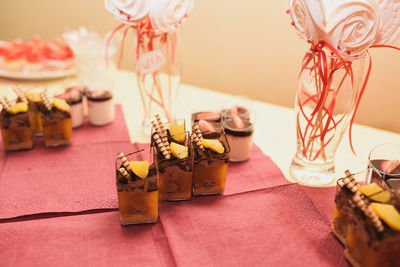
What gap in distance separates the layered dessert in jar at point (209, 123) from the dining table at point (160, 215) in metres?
0.15

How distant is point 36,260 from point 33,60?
1.16 meters

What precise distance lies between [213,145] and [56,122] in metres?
0.57

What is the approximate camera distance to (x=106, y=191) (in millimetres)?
1134


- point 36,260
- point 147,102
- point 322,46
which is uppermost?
point 322,46

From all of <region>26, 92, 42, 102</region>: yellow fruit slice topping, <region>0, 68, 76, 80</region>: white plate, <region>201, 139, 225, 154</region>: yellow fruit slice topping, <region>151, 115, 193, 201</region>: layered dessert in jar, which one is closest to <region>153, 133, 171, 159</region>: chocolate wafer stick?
<region>151, 115, 193, 201</region>: layered dessert in jar

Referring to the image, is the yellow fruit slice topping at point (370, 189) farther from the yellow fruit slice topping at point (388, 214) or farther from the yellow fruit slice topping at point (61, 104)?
the yellow fruit slice topping at point (61, 104)

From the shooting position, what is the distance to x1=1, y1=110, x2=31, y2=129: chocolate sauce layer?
1267mm

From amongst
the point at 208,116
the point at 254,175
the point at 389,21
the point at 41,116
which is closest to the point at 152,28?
the point at 208,116

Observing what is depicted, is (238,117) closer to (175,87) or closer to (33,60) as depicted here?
(175,87)

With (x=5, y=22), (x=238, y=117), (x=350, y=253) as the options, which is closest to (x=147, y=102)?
(x=238, y=117)

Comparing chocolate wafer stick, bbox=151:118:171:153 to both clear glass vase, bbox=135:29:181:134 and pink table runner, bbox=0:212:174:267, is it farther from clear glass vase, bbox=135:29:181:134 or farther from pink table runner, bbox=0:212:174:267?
clear glass vase, bbox=135:29:181:134

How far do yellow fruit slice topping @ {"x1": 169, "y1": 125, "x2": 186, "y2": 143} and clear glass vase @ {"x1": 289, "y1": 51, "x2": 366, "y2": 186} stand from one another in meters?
0.33

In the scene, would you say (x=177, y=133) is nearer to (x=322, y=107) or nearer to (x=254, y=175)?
(x=254, y=175)

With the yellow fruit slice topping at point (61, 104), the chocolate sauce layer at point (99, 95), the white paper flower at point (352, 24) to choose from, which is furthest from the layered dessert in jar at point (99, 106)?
the white paper flower at point (352, 24)
